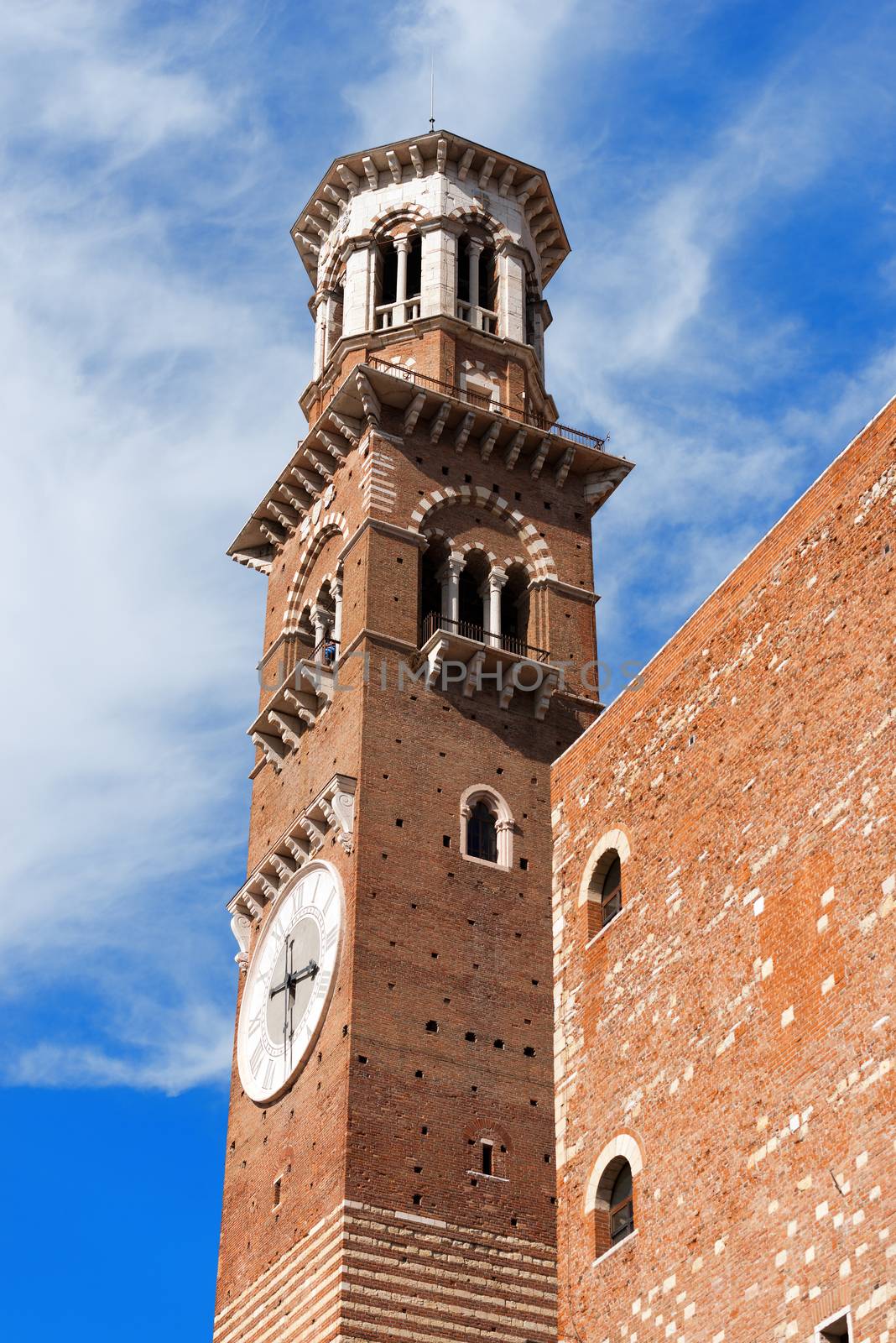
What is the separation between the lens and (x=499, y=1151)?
29938 millimetres

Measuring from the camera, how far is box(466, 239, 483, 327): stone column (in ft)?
134

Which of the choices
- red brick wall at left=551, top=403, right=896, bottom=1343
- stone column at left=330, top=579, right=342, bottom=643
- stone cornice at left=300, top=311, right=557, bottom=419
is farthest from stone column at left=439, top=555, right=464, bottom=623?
red brick wall at left=551, top=403, right=896, bottom=1343

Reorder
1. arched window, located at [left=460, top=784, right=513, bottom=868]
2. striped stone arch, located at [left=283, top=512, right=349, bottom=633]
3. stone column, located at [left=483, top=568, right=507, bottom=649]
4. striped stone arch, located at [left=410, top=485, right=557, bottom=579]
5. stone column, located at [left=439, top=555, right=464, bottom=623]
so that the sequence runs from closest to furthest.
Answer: arched window, located at [left=460, top=784, right=513, bottom=868], stone column, located at [left=439, top=555, right=464, bottom=623], stone column, located at [left=483, top=568, right=507, bottom=649], striped stone arch, located at [left=410, top=485, right=557, bottom=579], striped stone arch, located at [left=283, top=512, right=349, bottom=633]

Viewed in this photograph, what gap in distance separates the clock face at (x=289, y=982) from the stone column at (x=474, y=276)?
12484 mm

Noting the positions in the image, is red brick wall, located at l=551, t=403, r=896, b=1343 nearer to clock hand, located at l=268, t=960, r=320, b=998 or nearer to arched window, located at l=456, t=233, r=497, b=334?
clock hand, located at l=268, t=960, r=320, b=998

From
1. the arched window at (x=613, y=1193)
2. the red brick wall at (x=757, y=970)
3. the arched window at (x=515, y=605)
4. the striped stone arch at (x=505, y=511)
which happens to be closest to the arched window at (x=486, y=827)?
the red brick wall at (x=757, y=970)

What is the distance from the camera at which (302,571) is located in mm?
38562

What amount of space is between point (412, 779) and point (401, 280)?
12.4 m

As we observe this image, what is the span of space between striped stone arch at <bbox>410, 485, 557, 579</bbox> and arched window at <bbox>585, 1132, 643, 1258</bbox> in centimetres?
1297

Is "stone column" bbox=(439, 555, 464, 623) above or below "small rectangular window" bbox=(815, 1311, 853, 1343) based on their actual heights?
above

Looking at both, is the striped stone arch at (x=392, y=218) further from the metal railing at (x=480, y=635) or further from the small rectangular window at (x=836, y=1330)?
the small rectangular window at (x=836, y=1330)

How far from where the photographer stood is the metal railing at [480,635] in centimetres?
3544

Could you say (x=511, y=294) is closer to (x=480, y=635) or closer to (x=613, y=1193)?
(x=480, y=635)

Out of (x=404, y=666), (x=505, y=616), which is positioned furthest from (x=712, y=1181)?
(x=505, y=616)
